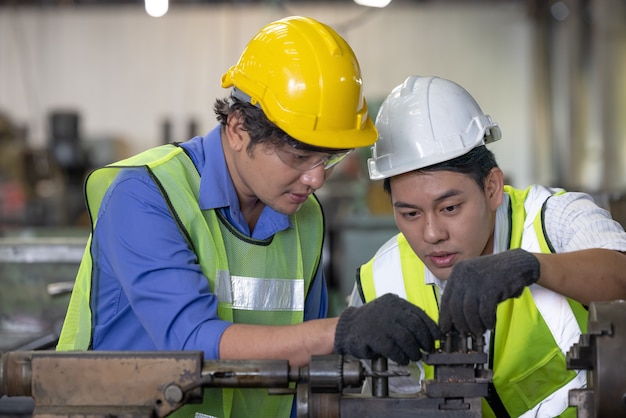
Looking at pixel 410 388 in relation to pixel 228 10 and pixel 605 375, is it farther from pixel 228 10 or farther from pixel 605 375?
pixel 228 10

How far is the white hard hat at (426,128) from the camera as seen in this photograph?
2043 millimetres

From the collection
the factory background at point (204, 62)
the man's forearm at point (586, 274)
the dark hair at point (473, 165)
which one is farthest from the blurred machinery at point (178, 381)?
the factory background at point (204, 62)

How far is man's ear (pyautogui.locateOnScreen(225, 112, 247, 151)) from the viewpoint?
1.98 meters

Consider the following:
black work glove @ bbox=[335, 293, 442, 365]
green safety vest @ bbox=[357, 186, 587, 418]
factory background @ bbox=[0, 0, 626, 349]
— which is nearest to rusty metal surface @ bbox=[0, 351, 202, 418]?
black work glove @ bbox=[335, 293, 442, 365]

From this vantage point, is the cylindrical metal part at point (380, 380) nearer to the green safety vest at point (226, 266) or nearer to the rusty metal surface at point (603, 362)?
the rusty metal surface at point (603, 362)

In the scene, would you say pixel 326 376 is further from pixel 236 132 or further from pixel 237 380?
pixel 236 132

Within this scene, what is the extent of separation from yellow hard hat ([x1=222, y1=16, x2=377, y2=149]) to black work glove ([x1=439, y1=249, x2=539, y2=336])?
43 cm

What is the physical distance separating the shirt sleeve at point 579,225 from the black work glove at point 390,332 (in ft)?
1.77

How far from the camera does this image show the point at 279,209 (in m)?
1.99

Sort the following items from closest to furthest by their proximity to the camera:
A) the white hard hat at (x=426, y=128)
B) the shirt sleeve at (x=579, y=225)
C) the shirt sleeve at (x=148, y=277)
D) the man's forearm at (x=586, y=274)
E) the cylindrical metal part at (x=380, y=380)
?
the cylindrical metal part at (x=380, y=380)
the shirt sleeve at (x=148, y=277)
the man's forearm at (x=586, y=274)
the shirt sleeve at (x=579, y=225)
the white hard hat at (x=426, y=128)

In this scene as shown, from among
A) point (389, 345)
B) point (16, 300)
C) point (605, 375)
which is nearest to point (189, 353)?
point (389, 345)

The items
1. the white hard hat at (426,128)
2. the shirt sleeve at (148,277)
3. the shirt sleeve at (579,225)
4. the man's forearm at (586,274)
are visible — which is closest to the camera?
the shirt sleeve at (148,277)

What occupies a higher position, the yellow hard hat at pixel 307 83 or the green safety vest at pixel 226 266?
the yellow hard hat at pixel 307 83

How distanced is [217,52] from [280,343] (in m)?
11.4
